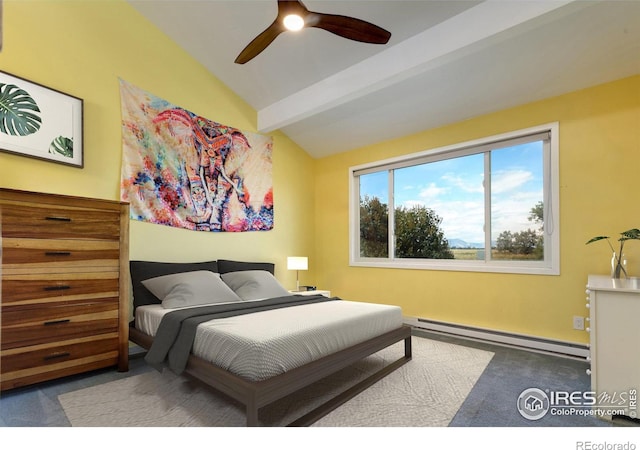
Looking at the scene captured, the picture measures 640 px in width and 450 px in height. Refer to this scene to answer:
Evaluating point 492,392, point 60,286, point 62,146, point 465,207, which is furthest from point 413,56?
point 60,286

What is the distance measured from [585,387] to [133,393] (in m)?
3.12

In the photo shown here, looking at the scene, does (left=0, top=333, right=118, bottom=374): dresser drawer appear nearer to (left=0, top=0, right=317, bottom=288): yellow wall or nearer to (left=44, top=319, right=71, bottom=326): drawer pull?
(left=44, top=319, right=71, bottom=326): drawer pull

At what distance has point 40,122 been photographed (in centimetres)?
265

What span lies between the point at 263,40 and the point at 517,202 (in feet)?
9.46

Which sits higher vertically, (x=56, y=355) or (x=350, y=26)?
(x=350, y=26)

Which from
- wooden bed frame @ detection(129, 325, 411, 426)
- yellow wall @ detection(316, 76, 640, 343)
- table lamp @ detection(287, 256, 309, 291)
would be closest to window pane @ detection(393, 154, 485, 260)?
yellow wall @ detection(316, 76, 640, 343)

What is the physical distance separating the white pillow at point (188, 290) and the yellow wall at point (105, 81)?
456 millimetres

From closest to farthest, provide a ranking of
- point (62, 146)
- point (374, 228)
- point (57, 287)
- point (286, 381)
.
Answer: point (286, 381) < point (57, 287) < point (62, 146) < point (374, 228)

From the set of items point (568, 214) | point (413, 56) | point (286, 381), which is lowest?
point (286, 381)

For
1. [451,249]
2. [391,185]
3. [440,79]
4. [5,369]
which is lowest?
[5,369]

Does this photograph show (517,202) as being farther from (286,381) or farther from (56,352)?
(56,352)

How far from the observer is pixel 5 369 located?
2.18 meters

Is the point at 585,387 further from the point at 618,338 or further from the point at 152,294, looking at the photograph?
the point at 152,294
